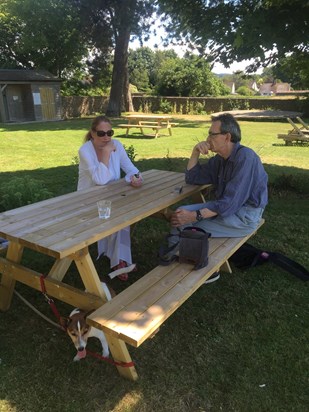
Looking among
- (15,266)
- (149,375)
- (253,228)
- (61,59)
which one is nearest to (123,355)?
(149,375)

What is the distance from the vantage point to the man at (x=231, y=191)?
9.59ft

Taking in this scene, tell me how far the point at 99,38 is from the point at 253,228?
26.7 metres

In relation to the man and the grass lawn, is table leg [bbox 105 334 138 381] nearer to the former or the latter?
the grass lawn

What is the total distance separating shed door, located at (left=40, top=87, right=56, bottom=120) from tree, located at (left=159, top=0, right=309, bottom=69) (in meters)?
20.4

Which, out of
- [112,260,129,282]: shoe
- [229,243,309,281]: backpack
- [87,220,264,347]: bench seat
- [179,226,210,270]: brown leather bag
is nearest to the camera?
[87,220,264,347]: bench seat

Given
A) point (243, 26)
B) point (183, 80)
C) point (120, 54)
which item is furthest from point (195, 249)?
point (183, 80)

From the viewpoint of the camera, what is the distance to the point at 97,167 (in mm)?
3545

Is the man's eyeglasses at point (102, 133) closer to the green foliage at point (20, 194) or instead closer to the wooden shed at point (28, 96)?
the green foliage at point (20, 194)

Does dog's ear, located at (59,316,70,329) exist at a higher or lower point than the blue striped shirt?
lower

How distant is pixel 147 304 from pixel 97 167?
1763 mm

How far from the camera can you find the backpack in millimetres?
3574

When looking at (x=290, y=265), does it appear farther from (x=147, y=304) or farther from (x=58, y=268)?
(x=58, y=268)

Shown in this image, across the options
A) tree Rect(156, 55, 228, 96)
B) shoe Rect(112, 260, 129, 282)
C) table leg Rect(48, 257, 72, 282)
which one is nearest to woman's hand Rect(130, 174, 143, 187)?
shoe Rect(112, 260, 129, 282)

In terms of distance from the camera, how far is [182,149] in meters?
11.2
